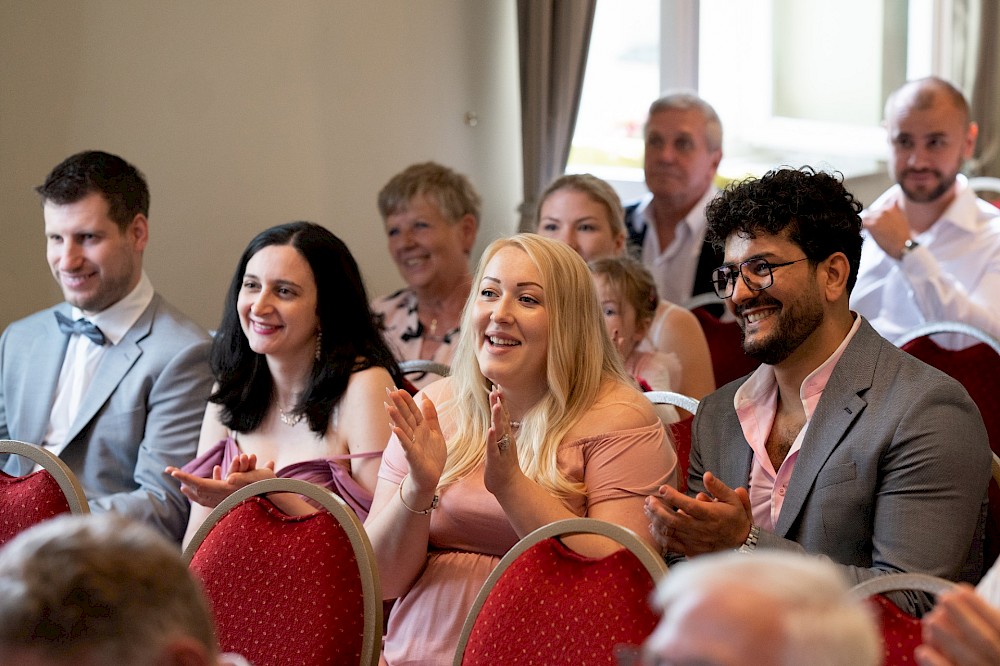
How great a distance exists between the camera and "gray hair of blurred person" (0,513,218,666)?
1010mm

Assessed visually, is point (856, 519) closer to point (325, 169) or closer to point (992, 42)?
point (325, 169)

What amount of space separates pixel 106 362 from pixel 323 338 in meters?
0.73

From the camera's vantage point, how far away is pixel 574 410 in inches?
90.7

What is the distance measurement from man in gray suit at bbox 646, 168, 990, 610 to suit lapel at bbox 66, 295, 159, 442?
1574mm

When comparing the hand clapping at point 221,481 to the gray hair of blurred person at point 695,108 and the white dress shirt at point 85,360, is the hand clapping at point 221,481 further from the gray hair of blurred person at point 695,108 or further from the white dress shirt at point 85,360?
the gray hair of blurred person at point 695,108

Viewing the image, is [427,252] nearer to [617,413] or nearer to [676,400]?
[676,400]

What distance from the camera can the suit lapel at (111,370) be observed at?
3.08 meters

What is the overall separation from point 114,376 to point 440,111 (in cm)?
231

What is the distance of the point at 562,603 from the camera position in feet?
5.44

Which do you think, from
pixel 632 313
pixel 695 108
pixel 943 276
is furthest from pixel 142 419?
pixel 695 108

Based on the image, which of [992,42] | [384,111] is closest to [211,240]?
[384,111]

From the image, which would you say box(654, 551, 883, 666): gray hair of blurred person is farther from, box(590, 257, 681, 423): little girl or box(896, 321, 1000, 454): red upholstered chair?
box(590, 257, 681, 423): little girl

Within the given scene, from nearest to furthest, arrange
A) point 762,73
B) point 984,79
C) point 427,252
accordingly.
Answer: point 427,252
point 984,79
point 762,73

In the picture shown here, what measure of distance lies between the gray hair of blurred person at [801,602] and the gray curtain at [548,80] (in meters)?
4.16
